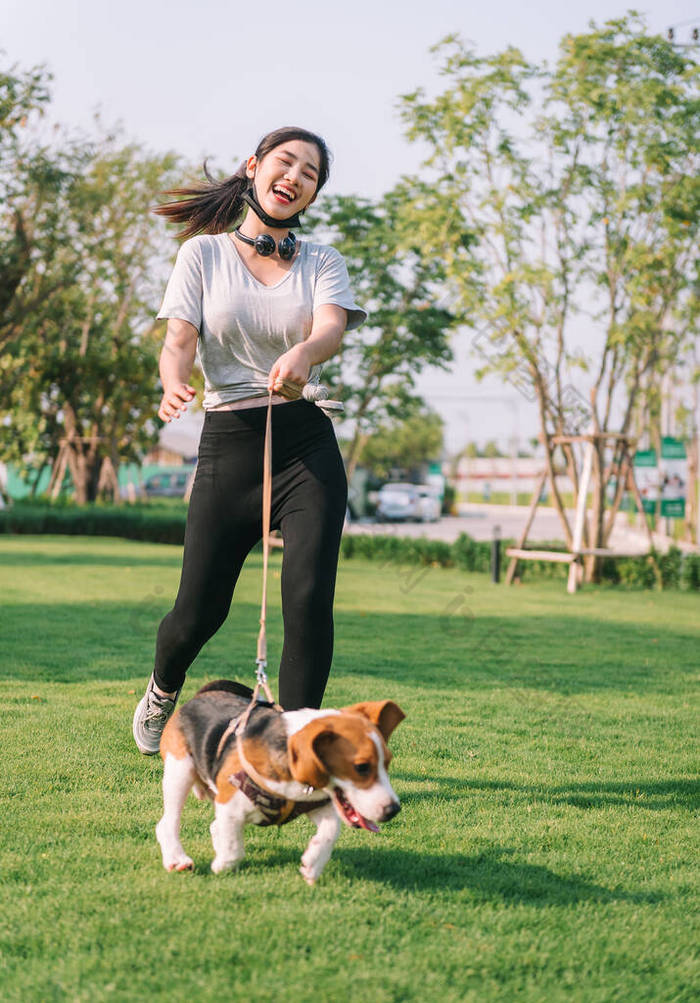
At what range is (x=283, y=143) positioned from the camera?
3623mm

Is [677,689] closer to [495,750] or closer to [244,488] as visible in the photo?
[495,750]

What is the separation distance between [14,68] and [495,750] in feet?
78.6

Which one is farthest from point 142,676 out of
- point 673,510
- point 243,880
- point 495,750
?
point 673,510

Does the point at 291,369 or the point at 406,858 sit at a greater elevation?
the point at 291,369

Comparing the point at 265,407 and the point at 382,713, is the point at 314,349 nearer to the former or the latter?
the point at 265,407

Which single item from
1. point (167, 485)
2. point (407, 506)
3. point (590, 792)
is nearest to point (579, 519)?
point (590, 792)

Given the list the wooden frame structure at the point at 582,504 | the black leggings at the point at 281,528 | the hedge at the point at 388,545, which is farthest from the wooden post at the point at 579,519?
the black leggings at the point at 281,528

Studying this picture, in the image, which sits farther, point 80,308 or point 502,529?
point 502,529

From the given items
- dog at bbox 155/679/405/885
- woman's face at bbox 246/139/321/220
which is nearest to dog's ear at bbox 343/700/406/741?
dog at bbox 155/679/405/885

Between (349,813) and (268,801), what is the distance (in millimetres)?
237

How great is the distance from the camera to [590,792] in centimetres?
437

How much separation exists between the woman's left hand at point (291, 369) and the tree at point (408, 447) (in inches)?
2483

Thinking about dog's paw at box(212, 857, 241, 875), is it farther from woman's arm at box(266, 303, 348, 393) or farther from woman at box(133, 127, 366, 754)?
woman's arm at box(266, 303, 348, 393)

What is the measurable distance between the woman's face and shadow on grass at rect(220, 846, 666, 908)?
2139 mm
